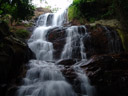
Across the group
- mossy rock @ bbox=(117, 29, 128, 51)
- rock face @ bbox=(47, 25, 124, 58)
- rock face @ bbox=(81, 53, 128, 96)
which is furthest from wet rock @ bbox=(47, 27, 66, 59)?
mossy rock @ bbox=(117, 29, 128, 51)

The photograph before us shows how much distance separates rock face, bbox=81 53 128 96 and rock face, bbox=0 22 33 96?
2969 millimetres

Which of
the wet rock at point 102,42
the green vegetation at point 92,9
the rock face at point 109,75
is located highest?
the green vegetation at point 92,9

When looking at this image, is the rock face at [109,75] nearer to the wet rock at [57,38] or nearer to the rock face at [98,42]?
the rock face at [98,42]

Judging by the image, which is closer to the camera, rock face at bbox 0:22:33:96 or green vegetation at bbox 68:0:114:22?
rock face at bbox 0:22:33:96

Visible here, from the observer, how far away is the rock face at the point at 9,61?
5866 mm

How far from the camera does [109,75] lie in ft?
20.4

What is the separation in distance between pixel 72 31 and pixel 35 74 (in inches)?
240

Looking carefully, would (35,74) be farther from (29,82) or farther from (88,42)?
(88,42)

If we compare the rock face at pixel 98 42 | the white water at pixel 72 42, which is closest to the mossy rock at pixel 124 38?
the rock face at pixel 98 42

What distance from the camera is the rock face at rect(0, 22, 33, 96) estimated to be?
5.87m

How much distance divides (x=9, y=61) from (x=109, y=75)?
4096mm

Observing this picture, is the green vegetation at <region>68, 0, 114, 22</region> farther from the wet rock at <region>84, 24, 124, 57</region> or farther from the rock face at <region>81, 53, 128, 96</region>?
the rock face at <region>81, 53, 128, 96</region>

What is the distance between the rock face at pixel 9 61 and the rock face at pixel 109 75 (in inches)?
117

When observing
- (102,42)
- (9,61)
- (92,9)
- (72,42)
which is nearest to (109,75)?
(9,61)
